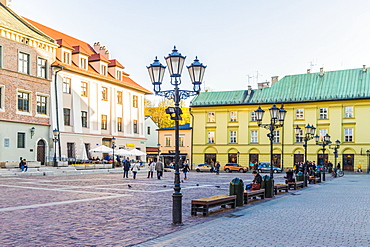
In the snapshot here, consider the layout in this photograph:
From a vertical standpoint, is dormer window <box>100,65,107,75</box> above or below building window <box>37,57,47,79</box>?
above

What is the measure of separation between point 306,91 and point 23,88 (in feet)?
122

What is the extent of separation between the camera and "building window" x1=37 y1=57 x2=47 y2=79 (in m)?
39.2

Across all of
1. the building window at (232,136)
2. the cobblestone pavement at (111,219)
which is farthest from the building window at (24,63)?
the building window at (232,136)

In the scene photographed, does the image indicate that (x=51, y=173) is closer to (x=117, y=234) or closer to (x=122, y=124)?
(x=122, y=124)

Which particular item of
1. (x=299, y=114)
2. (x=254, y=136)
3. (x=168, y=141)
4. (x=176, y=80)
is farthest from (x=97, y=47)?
(x=176, y=80)

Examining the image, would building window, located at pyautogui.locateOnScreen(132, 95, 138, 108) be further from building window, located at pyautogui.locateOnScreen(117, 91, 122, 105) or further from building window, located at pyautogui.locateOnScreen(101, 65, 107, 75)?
building window, located at pyautogui.locateOnScreen(101, 65, 107, 75)

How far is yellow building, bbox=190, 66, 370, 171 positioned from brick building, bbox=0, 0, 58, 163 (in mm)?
27577

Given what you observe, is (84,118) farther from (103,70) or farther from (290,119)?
(290,119)

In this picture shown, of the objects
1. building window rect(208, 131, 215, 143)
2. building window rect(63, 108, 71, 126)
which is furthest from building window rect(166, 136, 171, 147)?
building window rect(63, 108, 71, 126)

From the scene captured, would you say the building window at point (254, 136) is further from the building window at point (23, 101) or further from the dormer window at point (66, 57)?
the building window at point (23, 101)

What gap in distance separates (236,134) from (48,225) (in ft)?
170

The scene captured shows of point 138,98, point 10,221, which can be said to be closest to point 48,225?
point 10,221

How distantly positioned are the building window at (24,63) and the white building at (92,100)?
115 inches

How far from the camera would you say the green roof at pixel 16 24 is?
36438mm
